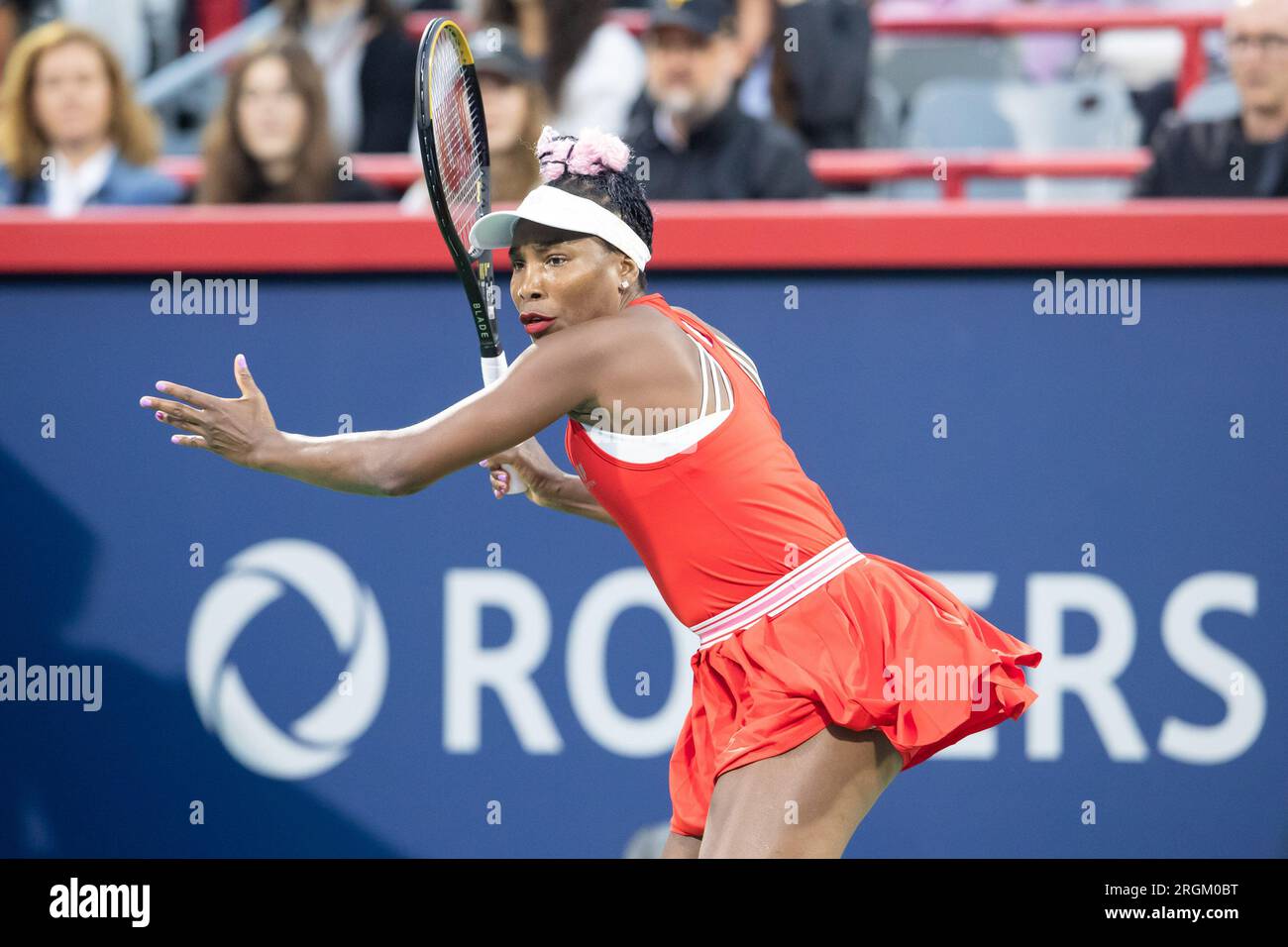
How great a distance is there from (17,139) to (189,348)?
1389 millimetres

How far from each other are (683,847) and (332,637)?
1415 millimetres

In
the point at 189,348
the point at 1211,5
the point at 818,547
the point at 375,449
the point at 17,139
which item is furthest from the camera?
the point at 1211,5

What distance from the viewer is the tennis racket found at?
2.92 meters

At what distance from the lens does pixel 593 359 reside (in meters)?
2.76

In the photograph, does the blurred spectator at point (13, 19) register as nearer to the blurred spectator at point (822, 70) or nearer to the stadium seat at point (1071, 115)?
the blurred spectator at point (822, 70)

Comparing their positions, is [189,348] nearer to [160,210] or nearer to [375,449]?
[160,210]

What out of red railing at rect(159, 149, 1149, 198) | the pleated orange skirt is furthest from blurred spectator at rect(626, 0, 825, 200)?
the pleated orange skirt

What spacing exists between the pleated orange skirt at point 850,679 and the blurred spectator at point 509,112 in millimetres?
1855

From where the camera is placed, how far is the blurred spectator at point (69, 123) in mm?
4926

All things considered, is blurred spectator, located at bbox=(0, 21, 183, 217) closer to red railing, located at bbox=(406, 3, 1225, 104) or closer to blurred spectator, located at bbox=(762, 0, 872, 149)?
red railing, located at bbox=(406, 3, 1225, 104)

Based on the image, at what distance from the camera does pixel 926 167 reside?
501 centimetres

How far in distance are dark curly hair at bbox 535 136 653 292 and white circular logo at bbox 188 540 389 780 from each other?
1451mm

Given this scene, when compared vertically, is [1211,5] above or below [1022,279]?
above
